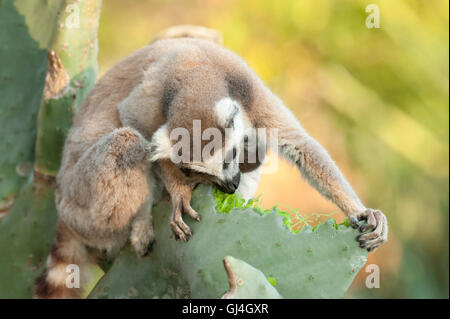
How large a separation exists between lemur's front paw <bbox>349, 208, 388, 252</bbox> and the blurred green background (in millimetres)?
→ 4033

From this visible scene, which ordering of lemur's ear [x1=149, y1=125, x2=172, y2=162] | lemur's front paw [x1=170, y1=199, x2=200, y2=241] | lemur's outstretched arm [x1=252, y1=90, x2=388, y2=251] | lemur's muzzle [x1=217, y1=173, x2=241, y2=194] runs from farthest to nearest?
1. lemur's outstretched arm [x1=252, y1=90, x2=388, y2=251]
2. lemur's ear [x1=149, y1=125, x2=172, y2=162]
3. lemur's muzzle [x1=217, y1=173, x2=241, y2=194]
4. lemur's front paw [x1=170, y1=199, x2=200, y2=241]

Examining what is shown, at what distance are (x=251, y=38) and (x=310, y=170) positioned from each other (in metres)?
5.39

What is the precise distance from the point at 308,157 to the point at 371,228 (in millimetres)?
752

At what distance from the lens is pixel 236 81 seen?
3453 millimetres

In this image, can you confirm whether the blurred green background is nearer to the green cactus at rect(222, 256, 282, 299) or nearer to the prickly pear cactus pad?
the prickly pear cactus pad

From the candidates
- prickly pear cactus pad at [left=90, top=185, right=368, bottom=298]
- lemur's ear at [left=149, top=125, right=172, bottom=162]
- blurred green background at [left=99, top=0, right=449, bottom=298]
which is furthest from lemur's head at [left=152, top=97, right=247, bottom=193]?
blurred green background at [left=99, top=0, right=449, bottom=298]

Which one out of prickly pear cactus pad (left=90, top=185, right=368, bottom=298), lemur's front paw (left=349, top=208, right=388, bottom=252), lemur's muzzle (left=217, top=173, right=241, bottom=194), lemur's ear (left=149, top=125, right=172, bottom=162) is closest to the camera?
prickly pear cactus pad (left=90, top=185, right=368, bottom=298)

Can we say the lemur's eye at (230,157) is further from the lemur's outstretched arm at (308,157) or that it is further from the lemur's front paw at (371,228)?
the lemur's front paw at (371,228)

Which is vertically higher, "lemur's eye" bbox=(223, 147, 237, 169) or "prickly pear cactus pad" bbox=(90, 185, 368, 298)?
"lemur's eye" bbox=(223, 147, 237, 169)

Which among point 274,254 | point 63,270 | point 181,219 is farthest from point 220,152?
point 63,270

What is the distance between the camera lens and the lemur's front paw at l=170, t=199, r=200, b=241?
2740 millimetres

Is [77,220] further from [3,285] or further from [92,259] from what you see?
[3,285]

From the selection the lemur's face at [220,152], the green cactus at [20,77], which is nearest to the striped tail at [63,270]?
the green cactus at [20,77]
